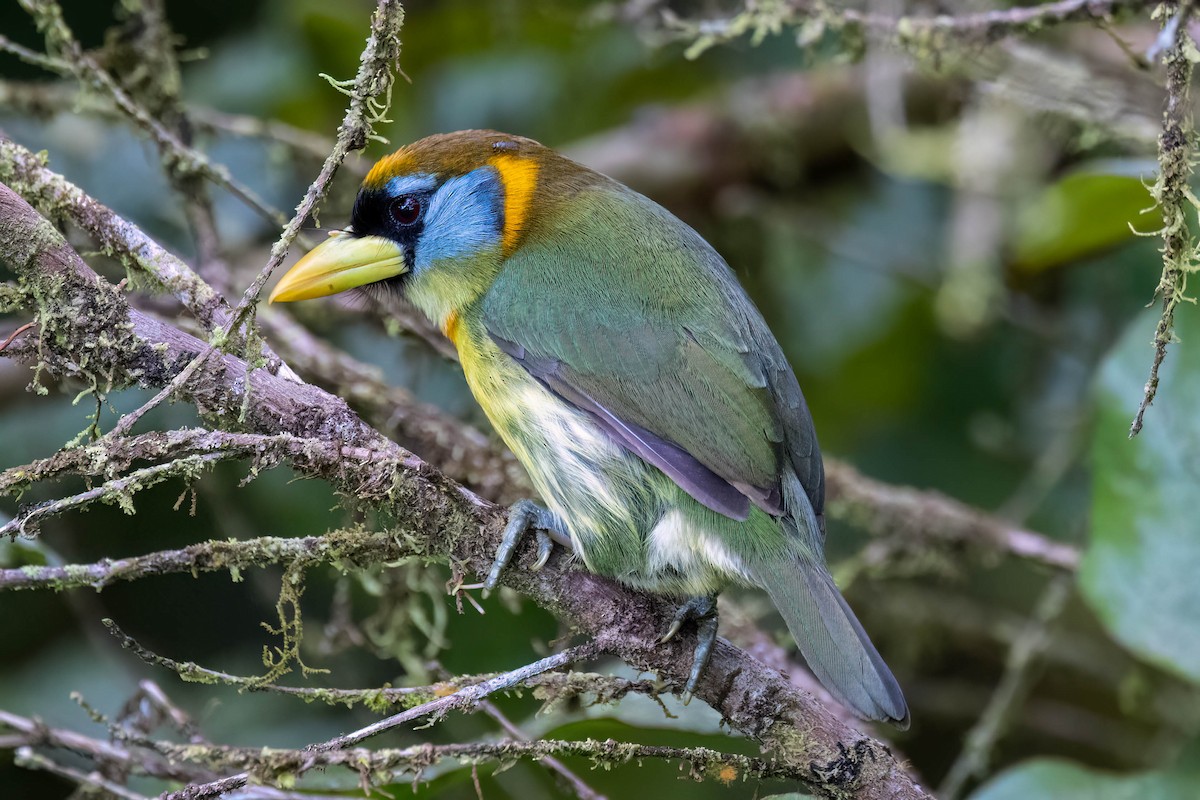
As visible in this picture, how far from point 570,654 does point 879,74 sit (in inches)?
104

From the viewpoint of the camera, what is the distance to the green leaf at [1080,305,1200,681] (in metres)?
2.62

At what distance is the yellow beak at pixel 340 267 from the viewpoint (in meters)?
2.37

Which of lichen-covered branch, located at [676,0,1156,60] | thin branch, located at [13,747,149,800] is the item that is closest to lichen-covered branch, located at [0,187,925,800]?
thin branch, located at [13,747,149,800]

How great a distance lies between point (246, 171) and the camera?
3.88 metres

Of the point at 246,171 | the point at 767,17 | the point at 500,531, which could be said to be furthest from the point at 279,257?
the point at 246,171

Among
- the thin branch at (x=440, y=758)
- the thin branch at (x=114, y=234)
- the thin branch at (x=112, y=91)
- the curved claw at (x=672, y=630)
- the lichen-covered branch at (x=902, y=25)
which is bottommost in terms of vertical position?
the thin branch at (x=440, y=758)

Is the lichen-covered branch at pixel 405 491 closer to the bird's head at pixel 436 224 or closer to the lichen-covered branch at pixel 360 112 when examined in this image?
the lichen-covered branch at pixel 360 112

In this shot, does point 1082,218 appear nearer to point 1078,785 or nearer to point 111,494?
→ point 1078,785

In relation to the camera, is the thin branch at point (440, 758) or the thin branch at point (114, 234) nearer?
the thin branch at point (440, 758)

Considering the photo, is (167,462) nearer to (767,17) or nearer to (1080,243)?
(767,17)

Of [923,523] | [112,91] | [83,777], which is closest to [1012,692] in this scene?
[923,523]

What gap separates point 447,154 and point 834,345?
1.99 metres

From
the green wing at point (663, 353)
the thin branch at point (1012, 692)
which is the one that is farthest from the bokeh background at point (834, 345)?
the green wing at point (663, 353)

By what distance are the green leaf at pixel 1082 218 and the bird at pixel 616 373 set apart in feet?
4.00
